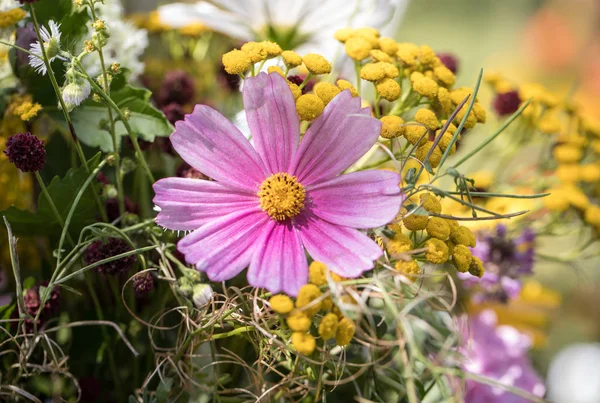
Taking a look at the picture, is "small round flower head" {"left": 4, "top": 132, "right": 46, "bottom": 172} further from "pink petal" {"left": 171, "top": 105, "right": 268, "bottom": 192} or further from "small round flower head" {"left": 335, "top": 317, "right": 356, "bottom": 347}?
"small round flower head" {"left": 335, "top": 317, "right": 356, "bottom": 347}

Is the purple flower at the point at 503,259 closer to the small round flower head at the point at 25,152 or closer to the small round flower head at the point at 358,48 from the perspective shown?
the small round flower head at the point at 358,48

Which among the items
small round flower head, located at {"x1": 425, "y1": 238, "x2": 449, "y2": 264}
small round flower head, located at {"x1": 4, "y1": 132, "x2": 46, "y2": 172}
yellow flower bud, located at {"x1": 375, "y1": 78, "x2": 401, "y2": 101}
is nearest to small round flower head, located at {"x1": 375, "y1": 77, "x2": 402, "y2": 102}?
yellow flower bud, located at {"x1": 375, "y1": 78, "x2": 401, "y2": 101}

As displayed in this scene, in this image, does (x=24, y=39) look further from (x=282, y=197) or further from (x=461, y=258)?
(x=461, y=258)

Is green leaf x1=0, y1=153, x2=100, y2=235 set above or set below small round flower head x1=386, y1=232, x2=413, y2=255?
above

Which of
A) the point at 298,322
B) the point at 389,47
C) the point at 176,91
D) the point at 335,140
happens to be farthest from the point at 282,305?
the point at 176,91

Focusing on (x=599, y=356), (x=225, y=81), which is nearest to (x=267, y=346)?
(x=225, y=81)

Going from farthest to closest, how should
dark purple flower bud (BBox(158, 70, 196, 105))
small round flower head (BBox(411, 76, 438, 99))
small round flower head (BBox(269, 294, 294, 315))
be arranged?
dark purple flower bud (BBox(158, 70, 196, 105)) < small round flower head (BBox(411, 76, 438, 99)) < small round flower head (BBox(269, 294, 294, 315))
